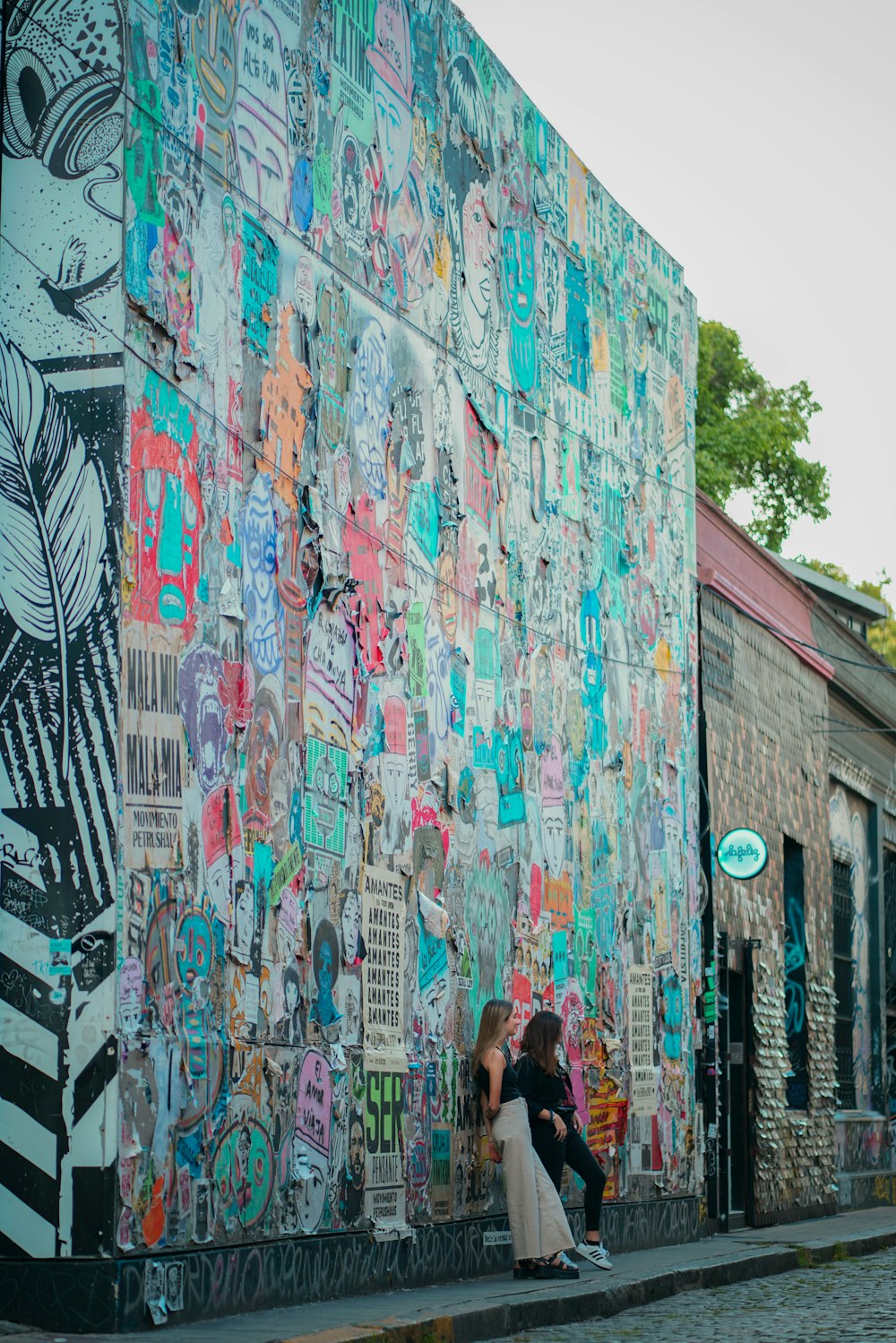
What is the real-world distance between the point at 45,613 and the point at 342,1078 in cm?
297

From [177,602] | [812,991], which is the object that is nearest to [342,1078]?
[177,602]

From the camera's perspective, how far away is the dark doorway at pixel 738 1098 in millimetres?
16016

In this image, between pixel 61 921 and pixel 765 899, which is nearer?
pixel 61 921

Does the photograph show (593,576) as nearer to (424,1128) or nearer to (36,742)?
(424,1128)

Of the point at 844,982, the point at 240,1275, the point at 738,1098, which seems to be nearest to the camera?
the point at 240,1275

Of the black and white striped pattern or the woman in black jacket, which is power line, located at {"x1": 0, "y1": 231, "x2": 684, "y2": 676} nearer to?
the black and white striped pattern

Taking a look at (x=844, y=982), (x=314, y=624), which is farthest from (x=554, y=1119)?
(x=844, y=982)

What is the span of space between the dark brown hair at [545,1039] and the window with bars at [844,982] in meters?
9.71

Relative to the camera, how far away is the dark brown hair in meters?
10.9

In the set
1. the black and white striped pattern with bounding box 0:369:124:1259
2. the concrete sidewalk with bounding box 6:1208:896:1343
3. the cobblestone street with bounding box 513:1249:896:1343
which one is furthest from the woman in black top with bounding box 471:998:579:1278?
the black and white striped pattern with bounding box 0:369:124:1259

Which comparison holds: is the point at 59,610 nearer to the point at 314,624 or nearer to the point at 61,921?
the point at 61,921

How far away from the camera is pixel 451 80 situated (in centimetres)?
1148

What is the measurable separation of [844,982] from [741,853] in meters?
5.85

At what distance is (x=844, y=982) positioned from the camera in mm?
20500
